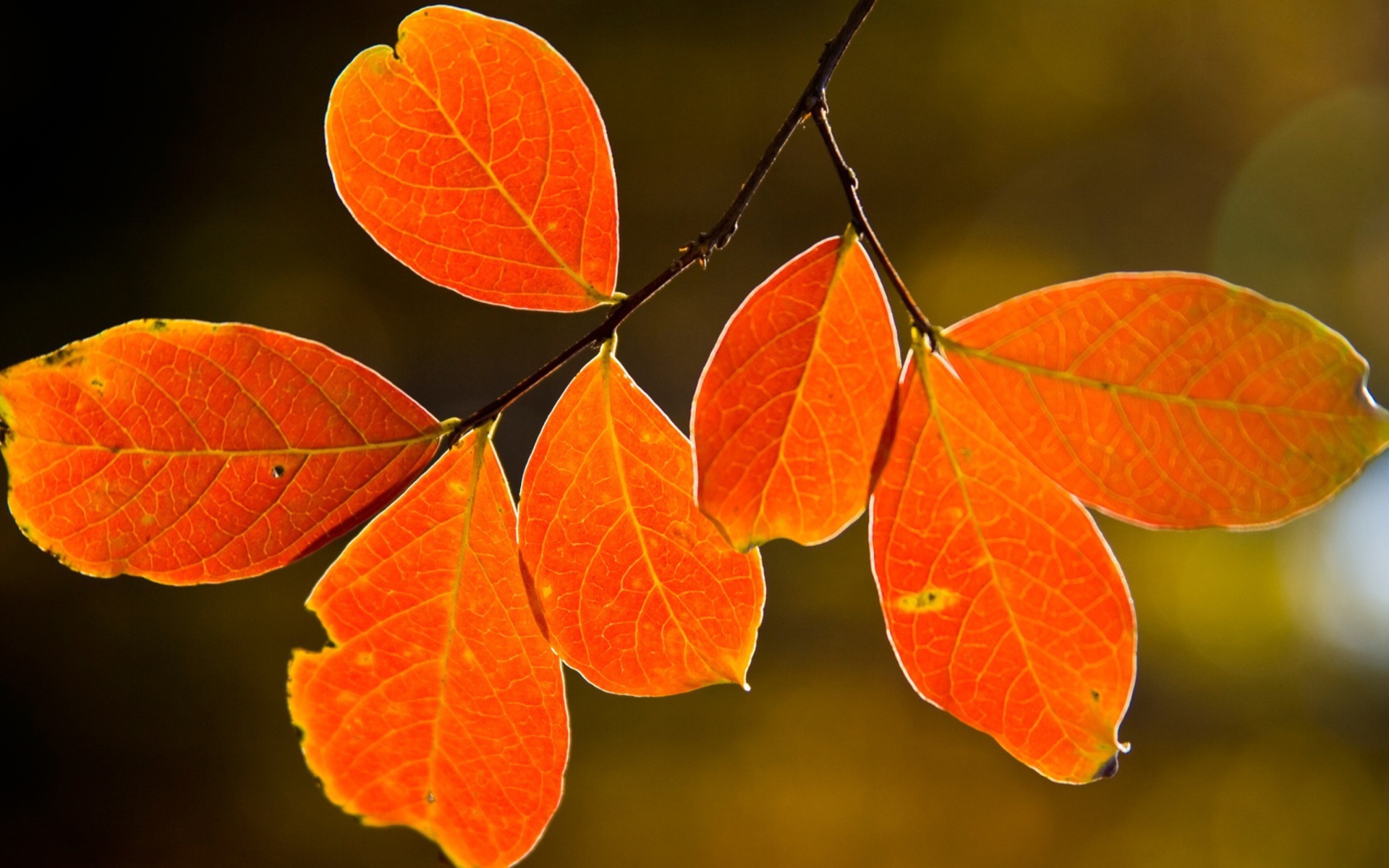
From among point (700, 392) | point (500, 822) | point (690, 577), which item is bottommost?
point (500, 822)

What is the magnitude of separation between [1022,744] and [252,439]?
55cm

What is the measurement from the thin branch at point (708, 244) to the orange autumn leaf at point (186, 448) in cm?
8

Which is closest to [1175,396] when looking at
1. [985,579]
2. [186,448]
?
[985,579]

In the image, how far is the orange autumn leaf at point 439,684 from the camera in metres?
0.66

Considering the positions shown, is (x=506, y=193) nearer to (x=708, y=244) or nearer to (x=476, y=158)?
(x=476, y=158)

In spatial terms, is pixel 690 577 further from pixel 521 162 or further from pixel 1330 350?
pixel 1330 350

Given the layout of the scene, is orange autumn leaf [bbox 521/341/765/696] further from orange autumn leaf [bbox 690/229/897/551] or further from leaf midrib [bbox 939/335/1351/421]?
leaf midrib [bbox 939/335/1351/421]

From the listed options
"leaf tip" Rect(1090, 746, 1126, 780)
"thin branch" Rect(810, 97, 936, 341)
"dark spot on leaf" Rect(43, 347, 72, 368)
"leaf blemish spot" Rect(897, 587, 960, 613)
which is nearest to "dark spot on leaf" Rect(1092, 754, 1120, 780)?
"leaf tip" Rect(1090, 746, 1126, 780)

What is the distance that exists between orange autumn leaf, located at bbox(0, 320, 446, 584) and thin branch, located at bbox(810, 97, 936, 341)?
1.10ft

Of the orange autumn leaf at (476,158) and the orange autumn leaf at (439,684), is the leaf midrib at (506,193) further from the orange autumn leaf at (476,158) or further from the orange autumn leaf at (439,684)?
the orange autumn leaf at (439,684)

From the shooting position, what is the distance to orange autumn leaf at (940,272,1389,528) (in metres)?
0.58

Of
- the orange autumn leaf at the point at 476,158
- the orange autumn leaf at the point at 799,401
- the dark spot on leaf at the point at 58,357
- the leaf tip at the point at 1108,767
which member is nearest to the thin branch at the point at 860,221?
the orange autumn leaf at the point at 799,401

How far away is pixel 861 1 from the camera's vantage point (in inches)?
26.1

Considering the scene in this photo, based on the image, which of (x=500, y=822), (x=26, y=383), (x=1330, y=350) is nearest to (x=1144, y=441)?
(x=1330, y=350)
